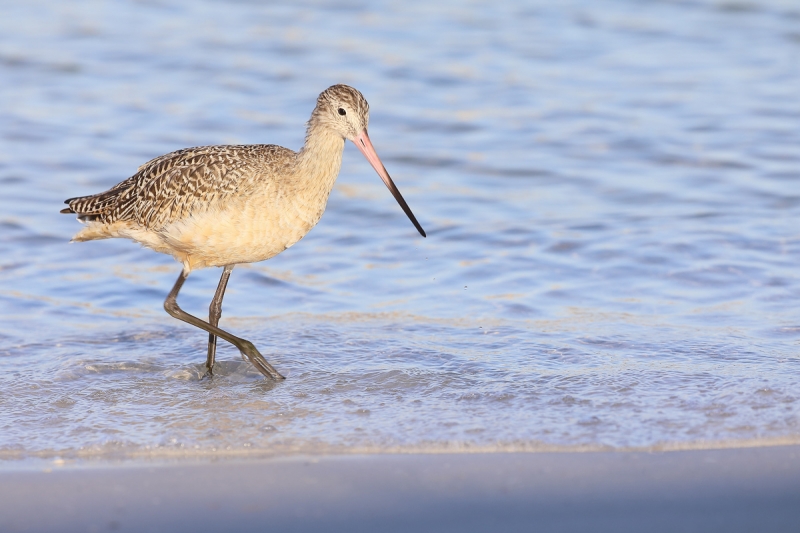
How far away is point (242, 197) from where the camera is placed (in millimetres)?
5410

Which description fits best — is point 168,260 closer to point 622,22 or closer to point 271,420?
point 271,420

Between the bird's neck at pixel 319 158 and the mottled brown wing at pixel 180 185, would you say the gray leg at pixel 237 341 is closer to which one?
the mottled brown wing at pixel 180 185

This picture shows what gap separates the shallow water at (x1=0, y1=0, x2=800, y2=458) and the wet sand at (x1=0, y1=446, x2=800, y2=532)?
0.19 meters

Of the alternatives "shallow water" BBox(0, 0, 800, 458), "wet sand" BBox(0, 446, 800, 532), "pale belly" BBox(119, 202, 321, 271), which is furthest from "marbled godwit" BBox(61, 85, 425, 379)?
"wet sand" BBox(0, 446, 800, 532)

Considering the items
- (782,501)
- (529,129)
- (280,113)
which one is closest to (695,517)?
(782,501)

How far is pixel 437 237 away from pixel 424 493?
3.94 m

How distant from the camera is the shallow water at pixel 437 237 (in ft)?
16.0

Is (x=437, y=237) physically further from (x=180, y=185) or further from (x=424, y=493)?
(x=424, y=493)

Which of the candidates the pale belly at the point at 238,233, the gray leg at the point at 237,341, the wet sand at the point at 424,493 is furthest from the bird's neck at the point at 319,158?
the wet sand at the point at 424,493

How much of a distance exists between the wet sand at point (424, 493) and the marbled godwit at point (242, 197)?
1431 mm

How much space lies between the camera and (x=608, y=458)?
167 inches

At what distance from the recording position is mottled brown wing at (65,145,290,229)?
5.48 meters

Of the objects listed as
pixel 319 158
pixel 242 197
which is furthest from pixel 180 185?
pixel 319 158

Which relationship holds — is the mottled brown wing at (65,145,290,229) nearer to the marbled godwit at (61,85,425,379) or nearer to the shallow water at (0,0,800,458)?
the marbled godwit at (61,85,425,379)
